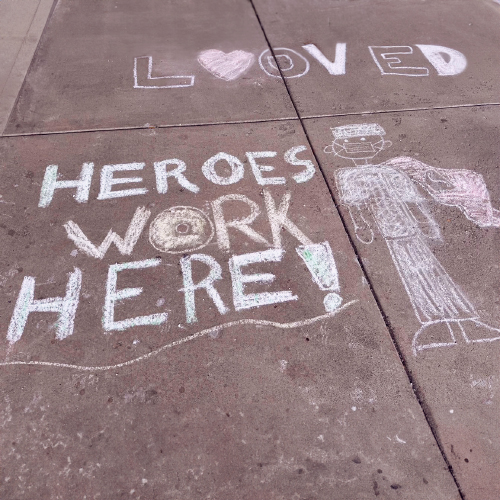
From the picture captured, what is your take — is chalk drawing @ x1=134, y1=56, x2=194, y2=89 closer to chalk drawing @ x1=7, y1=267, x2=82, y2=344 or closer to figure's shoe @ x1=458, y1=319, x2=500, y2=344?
chalk drawing @ x1=7, y1=267, x2=82, y2=344

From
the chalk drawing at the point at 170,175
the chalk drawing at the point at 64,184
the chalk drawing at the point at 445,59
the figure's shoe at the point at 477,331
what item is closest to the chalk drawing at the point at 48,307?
the chalk drawing at the point at 64,184

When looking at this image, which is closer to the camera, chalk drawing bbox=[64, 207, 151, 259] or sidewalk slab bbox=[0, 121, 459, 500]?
sidewalk slab bbox=[0, 121, 459, 500]

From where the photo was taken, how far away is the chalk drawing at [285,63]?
4508mm

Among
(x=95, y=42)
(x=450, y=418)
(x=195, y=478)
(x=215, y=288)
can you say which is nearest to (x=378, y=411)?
(x=450, y=418)

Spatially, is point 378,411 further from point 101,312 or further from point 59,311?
point 59,311

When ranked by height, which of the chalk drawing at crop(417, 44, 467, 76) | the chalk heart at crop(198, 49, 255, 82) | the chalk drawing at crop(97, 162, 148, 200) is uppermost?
the chalk drawing at crop(417, 44, 467, 76)

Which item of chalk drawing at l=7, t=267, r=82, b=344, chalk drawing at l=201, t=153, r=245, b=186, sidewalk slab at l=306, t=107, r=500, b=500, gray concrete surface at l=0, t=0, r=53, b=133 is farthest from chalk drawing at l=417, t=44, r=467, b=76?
gray concrete surface at l=0, t=0, r=53, b=133

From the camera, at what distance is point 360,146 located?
12.3ft

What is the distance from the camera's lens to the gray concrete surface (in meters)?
4.16

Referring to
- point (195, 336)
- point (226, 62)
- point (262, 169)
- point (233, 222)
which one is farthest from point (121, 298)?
point (226, 62)

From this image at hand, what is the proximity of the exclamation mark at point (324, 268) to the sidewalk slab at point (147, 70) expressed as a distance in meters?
1.59

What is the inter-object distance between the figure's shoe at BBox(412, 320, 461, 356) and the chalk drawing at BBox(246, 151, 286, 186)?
60.4 inches

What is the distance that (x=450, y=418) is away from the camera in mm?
2371

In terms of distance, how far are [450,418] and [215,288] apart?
1.56 metres
